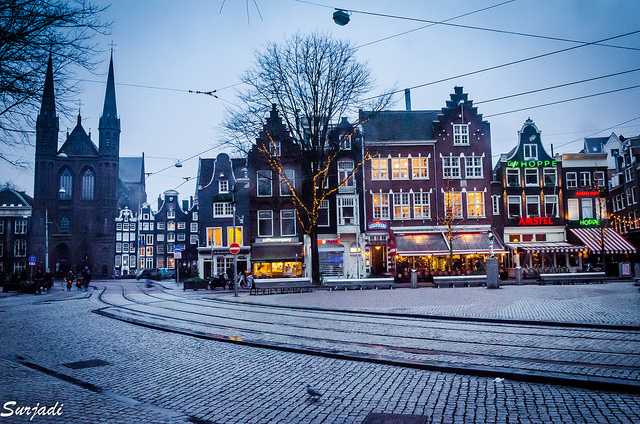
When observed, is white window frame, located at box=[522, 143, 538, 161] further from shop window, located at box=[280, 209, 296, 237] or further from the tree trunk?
the tree trunk

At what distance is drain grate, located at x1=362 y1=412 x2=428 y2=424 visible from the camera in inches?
216

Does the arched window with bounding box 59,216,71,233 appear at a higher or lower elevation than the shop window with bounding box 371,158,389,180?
lower

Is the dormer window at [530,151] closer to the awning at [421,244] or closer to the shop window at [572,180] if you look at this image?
the shop window at [572,180]

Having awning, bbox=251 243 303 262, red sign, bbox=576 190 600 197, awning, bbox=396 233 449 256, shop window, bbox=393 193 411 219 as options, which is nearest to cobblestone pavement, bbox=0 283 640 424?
awning, bbox=396 233 449 256

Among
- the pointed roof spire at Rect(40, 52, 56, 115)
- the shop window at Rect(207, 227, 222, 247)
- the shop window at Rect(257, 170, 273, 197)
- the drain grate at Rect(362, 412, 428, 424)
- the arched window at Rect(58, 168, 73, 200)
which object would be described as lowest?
the drain grate at Rect(362, 412, 428, 424)

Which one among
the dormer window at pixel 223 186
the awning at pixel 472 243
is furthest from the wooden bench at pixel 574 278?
the dormer window at pixel 223 186

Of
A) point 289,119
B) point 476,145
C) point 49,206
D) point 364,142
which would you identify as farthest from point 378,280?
point 49,206

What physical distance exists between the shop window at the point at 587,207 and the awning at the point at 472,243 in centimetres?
1008

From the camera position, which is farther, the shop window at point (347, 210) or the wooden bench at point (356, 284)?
the shop window at point (347, 210)

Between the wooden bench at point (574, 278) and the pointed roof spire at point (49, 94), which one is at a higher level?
the pointed roof spire at point (49, 94)

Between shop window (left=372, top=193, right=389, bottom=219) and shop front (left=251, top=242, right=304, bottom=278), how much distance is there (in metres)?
7.34

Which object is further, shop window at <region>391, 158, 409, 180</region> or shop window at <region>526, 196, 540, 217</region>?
shop window at <region>526, 196, 540, 217</region>

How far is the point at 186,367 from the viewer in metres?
8.66

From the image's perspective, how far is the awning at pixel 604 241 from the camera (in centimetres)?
4175
